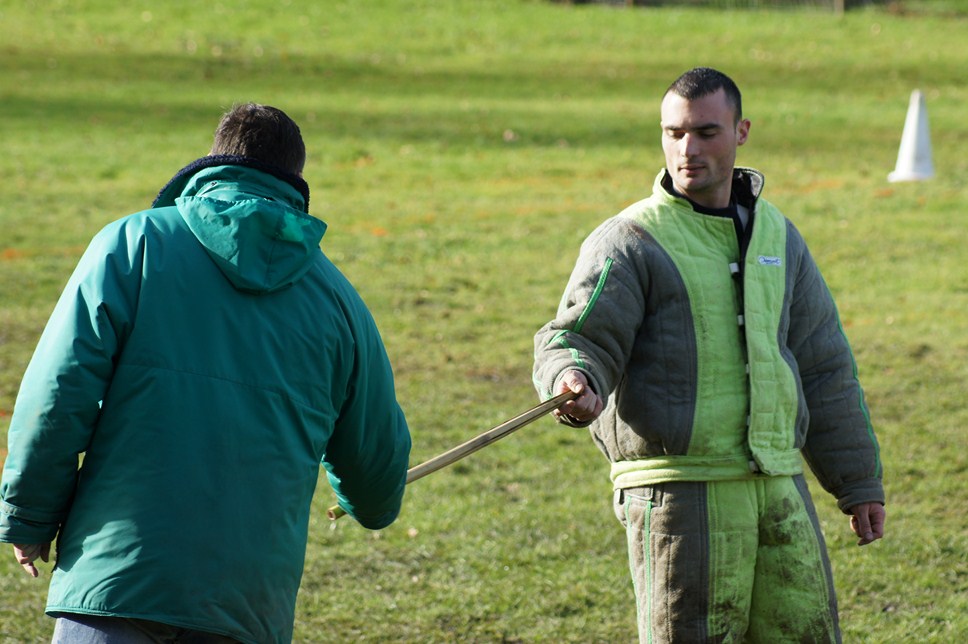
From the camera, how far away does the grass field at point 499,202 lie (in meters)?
5.98

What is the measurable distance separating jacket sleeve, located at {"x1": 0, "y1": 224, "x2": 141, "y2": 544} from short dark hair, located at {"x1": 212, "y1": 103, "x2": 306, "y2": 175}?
35 centimetres

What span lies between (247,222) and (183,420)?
443 mm

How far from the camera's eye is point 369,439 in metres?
3.37

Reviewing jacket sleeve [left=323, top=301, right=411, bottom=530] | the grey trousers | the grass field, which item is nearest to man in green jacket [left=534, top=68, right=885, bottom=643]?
jacket sleeve [left=323, top=301, right=411, bottom=530]

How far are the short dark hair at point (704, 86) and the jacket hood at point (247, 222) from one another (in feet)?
4.13

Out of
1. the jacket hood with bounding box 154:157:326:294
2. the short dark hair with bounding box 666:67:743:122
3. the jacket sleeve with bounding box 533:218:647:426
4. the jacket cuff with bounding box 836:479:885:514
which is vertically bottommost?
the jacket cuff with bounding box 836:479:885:514

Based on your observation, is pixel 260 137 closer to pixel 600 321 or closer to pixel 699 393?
pixel 600 321

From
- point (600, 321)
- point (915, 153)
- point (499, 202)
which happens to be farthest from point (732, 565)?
point (915, 153)

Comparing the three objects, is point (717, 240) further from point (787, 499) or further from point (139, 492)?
point (139, 492)

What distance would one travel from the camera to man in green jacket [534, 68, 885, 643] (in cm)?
376

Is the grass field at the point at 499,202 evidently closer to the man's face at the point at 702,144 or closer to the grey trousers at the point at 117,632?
the man's face at the point at 702,144

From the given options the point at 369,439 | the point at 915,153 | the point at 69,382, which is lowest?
the point at 369,439

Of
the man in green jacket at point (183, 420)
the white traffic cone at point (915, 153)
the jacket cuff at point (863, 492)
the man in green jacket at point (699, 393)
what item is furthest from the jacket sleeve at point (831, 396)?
the white traffic cone at point (915, 153)

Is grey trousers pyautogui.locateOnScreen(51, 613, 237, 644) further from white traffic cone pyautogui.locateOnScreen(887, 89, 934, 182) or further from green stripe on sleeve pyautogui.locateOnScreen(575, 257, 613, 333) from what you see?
white traffic cone pyautogui.locateOnScreen(887, 89, 934, 182)
